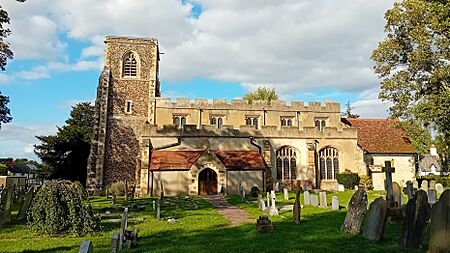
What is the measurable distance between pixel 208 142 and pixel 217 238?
20.3 m

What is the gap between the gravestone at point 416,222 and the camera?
304 inches

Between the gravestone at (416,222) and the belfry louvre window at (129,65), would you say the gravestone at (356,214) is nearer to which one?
the gravestone at (416,222)

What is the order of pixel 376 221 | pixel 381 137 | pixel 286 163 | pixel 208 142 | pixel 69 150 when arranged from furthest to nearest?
pixel 69 150 < pixel 381 137 < pixel 286 163 < pixel 208 142 < pixel 376 221

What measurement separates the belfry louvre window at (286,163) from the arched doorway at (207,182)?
6.14 m

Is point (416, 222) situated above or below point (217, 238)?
above

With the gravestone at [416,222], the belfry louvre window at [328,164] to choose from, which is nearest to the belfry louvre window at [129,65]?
the belfry louvre window at [328,164]

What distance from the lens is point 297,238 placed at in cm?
918

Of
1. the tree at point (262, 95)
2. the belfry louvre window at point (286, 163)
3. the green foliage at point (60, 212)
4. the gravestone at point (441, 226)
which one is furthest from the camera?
the tree at point (262, 95)

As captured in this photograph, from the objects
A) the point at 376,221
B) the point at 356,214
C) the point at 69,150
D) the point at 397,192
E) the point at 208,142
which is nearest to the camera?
the point at 376,221

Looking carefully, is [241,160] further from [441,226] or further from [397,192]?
[441,226]

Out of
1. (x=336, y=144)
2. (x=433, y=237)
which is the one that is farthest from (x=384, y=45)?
(x=433, y=237)

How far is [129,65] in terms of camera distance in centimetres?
3531

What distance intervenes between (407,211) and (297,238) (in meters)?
2.66

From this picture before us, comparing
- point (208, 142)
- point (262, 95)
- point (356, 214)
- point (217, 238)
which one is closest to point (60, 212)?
point (217, 238)
